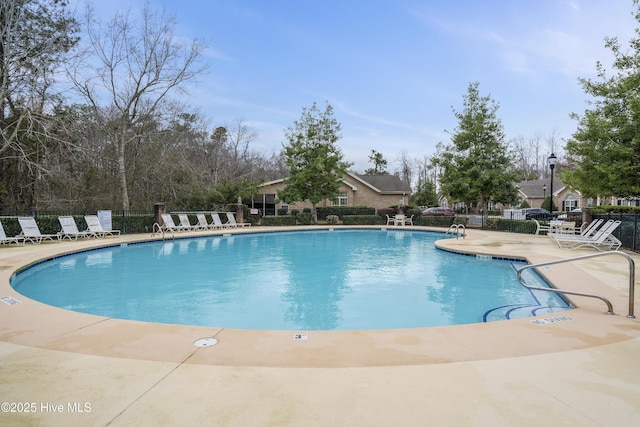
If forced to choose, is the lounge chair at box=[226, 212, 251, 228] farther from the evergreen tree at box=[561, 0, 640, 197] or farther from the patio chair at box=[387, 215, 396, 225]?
the evergreen tree at box=[561, 0, 640, 197]

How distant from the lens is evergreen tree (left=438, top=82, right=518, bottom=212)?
2078cm

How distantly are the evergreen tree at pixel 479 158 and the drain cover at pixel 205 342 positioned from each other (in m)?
19.8

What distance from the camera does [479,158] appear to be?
2123 centimetres

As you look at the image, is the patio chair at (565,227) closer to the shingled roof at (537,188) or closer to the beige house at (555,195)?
the beige house at (555,195)

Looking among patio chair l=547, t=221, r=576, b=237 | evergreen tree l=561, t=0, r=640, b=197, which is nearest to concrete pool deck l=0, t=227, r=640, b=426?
evergreen tree l=561, t=0, r=640, b=197

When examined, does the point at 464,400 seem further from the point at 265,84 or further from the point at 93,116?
the point at 93,116

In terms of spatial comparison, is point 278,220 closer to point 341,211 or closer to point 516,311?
point 341,211

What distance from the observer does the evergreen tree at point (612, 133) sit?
36.2 feet

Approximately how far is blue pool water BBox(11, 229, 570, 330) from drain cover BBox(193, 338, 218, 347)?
1652 millimetres

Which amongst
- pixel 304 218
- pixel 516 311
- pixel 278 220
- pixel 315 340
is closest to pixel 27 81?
pixel 278 220

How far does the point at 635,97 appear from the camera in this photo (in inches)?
403

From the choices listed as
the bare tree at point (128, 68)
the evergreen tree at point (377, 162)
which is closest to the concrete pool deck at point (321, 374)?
the bare tree at point (128, 68)

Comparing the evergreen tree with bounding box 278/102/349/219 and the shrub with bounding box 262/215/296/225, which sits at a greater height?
the evergreen tree with bounding box 278/102/349/219

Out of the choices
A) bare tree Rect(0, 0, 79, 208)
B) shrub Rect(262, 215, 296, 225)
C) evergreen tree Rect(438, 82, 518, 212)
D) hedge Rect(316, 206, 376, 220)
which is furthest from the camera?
hedge Rect(316, 206, 376, 220)
